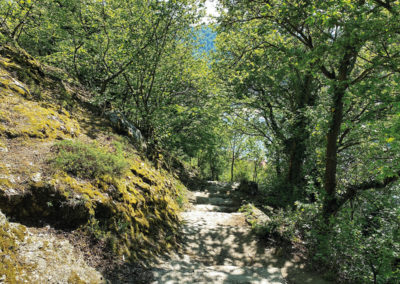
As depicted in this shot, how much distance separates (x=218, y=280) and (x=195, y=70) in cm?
1000

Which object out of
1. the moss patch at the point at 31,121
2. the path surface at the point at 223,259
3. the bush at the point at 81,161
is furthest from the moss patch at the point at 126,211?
the moss patch at the point at 31,121

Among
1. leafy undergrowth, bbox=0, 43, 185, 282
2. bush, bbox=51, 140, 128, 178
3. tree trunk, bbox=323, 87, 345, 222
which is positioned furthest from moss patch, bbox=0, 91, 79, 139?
tree trunk, bbox=323, 87, 345, 222

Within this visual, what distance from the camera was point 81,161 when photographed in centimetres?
491

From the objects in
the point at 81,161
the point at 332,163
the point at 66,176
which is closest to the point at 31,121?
the point at 81,161

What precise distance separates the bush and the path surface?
249cm

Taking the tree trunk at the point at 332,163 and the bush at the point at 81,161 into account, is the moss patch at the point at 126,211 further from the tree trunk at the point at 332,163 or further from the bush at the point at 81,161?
the tree trunk at the point at 332,163

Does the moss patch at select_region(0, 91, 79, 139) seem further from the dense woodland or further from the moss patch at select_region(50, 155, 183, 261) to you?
the dense woodland

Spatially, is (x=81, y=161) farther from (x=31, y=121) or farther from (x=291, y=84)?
(x=291, y=84)

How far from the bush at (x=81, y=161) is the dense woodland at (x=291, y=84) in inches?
142

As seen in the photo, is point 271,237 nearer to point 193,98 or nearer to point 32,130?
point 32,130

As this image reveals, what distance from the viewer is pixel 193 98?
12461 millimetres

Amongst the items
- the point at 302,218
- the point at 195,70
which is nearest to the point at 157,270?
the point at 302,218

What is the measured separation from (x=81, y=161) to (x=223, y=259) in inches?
183

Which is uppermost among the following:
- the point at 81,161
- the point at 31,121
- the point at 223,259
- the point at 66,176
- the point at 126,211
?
the point at 31,121
